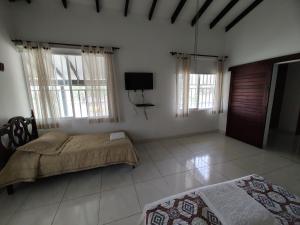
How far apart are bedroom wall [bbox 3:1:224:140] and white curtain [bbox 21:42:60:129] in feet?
0.97

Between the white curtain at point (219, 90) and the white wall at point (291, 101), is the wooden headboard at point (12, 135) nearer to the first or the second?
the white curtain at point (219, 90)

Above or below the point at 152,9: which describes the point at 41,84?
below

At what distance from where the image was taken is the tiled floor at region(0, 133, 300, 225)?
1630 millimetres

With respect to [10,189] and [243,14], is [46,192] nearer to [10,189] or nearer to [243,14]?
[10,189]

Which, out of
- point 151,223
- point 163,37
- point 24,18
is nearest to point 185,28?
point 163,37

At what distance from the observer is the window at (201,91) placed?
3.90 meters

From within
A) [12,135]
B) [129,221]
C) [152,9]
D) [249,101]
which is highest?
[152,9]

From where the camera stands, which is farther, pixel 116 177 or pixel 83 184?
pixel 116 177

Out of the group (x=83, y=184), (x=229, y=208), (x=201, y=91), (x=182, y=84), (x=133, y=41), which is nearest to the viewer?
(x=229, y=208)

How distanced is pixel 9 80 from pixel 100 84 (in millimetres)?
1490

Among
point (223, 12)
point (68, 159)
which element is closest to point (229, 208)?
point (68, 159)

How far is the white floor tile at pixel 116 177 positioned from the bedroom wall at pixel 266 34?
389 cm

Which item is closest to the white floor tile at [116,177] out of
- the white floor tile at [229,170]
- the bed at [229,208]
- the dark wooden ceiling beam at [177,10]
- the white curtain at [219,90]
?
the bed at [229,208]

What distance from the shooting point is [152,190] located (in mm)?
2006
